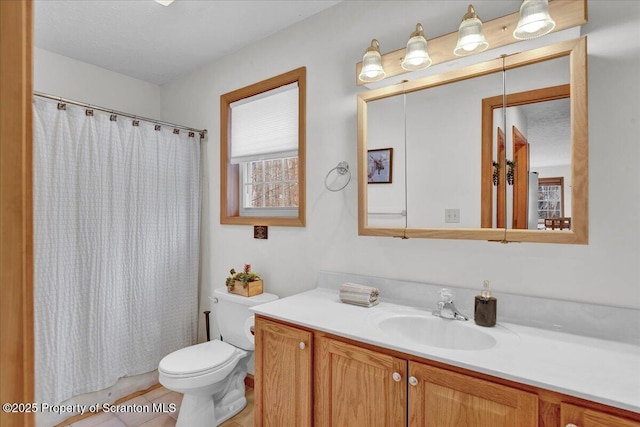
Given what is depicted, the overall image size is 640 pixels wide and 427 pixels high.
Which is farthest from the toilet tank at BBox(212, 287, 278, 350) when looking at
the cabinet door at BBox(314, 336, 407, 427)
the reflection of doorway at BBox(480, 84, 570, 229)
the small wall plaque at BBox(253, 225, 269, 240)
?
the reflection of doorway at BBox(480, 84, 570, 229)

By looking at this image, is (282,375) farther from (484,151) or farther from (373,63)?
(373,63)

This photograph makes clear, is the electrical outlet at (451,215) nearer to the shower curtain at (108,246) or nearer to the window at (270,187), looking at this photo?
the window at (270,187)

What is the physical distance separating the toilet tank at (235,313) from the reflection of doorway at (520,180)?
1453 mm

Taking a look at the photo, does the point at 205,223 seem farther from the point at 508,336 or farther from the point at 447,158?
the point at 508,336

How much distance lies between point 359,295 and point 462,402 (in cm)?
67

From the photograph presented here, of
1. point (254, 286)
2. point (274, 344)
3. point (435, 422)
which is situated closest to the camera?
point (435, 422)

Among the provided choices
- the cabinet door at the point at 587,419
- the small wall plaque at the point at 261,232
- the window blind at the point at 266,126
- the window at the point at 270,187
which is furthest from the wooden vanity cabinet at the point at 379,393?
the window blind at the point at 266,126

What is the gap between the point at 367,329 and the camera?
1.29m

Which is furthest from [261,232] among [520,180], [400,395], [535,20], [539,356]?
[535,20]

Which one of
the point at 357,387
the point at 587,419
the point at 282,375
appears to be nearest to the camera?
the point at 587,419

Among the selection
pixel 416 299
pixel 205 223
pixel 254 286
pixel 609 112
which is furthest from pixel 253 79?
pixel 609 112

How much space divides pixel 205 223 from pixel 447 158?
2015 mm

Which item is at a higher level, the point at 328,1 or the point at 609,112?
the point at 328,1

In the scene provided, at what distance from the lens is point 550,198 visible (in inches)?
49.7
